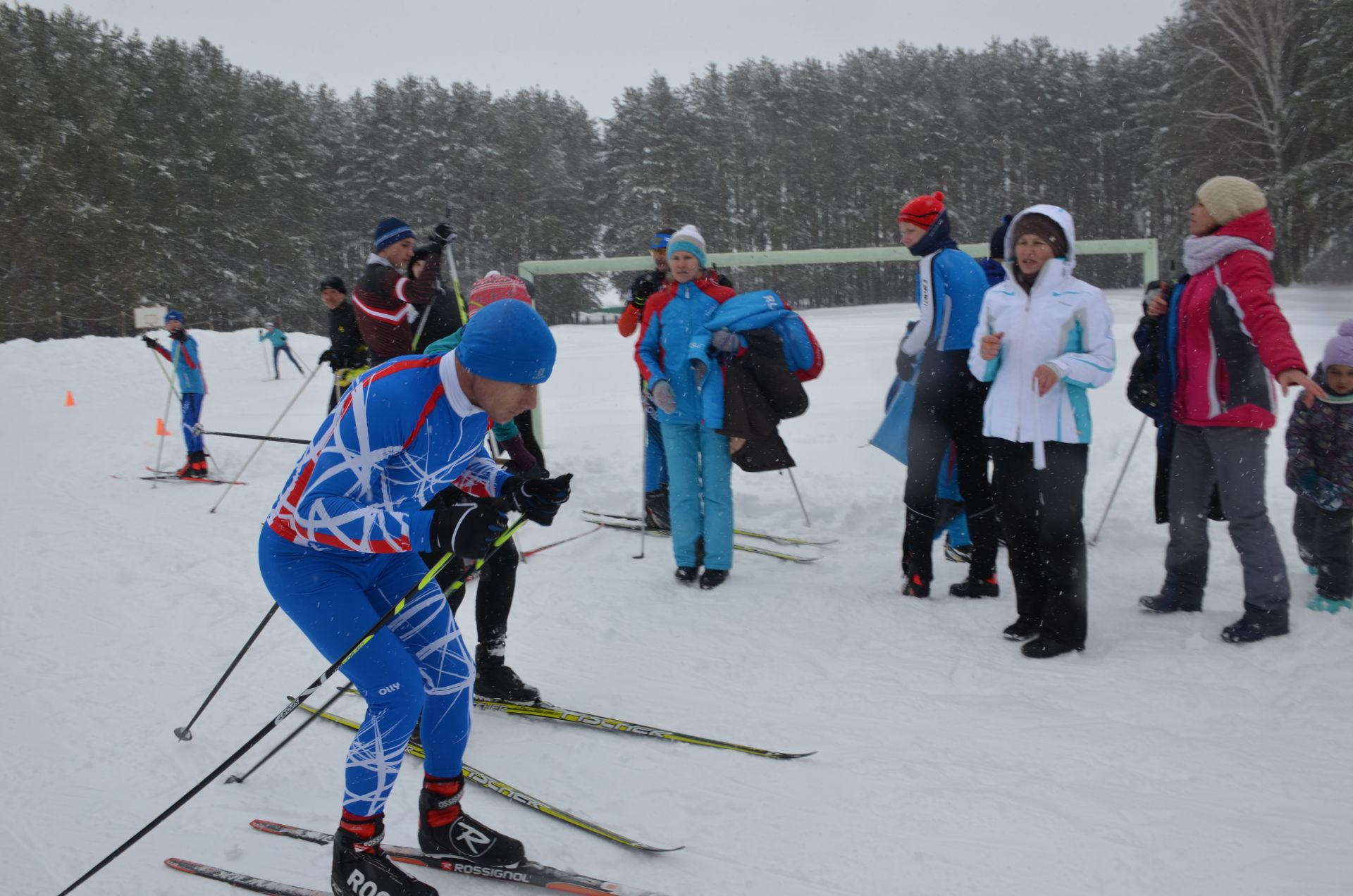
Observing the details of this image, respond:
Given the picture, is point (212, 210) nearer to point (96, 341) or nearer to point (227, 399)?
point (96, 341)

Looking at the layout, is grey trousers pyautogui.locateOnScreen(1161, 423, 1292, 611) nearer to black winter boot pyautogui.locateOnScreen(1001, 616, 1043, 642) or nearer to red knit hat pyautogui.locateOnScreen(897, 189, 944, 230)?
black winter boot pyautogui.locateOnScreen(1001, 616, 1043, 642)

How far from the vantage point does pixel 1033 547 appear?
13.2ft

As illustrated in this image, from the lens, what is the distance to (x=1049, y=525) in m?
3.83

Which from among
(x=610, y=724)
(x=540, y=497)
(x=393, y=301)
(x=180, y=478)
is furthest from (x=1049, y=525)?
(x=180, y=478)

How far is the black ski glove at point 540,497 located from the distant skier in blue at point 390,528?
201 millimetres

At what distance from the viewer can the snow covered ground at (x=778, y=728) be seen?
2.55m

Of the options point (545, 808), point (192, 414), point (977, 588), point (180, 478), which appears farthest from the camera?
point (192, 414)

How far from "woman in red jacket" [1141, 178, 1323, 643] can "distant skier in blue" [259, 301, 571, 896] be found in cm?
310

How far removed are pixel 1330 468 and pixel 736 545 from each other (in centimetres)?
346

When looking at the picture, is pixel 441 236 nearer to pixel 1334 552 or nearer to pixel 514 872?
pixel 514 872

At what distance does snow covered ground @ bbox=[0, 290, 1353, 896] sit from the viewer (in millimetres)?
2555

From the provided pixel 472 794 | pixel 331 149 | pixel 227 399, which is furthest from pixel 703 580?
pixel 331 149

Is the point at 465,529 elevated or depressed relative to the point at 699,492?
elevated

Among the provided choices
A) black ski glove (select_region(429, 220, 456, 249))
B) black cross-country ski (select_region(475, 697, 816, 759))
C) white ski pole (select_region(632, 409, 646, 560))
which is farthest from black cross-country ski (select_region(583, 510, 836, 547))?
black ski glove (select_region(429, 220, 456, 249))
